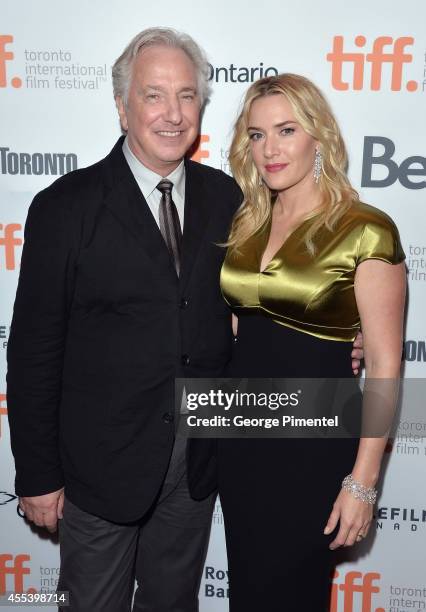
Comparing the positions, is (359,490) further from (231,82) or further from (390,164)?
(231,82)

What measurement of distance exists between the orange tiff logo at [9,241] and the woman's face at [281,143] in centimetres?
113

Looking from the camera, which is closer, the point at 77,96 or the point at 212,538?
the point at 77,96

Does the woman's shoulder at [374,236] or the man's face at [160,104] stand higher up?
the man's face at [160,104]

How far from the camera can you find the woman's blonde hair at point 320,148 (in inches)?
71.3

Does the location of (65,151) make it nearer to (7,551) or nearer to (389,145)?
(389,145)

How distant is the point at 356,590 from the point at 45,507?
1589 millimetres

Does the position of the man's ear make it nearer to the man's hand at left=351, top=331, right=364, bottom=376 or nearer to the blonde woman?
the blonde woman

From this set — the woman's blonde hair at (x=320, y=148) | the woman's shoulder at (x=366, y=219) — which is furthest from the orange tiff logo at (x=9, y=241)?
the woman's shoulder at (x=366, y=219)

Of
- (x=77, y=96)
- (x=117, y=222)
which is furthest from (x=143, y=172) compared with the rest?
(x=77, y=96)

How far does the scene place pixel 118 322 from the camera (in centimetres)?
180

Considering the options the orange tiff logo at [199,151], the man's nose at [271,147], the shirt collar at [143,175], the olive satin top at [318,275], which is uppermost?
the orange tiff logo at [199,151]

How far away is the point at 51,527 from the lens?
6.32ft

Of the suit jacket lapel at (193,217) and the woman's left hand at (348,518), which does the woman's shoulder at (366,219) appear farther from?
the woman's left hand at (348,518)

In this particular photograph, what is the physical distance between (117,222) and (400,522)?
186 centimetres
